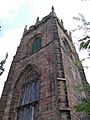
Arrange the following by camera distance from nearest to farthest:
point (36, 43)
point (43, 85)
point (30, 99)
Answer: point (43, 85) → point (30, 99) → point (36, 43)

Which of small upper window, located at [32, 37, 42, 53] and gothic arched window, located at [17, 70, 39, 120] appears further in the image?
small upper window, located at [32, 37, 42, 53]

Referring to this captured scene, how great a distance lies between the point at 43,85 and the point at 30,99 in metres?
1.30

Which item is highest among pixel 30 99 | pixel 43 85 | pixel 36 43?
pixel 36 43

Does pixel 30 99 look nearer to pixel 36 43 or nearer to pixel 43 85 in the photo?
pixel 43 85

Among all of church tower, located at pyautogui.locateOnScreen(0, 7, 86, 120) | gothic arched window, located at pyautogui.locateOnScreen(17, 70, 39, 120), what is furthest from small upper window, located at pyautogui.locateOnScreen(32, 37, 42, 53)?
gothic arched window, located at pyautogui.locateOnScreen(17, 70, 39, 120)

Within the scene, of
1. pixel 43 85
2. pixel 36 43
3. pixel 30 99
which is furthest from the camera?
pixel 36 43

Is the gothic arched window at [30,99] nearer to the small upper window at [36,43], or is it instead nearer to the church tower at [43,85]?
the church tower at [43,85]

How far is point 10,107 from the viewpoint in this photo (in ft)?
34.8

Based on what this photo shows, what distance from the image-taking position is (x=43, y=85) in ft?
32.4

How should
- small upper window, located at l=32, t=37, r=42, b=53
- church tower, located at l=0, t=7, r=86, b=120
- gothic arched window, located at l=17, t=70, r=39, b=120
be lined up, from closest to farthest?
1. church tower, located at l=0, t=7, r=86, b=120
2. gothic arched window, located at l=17, t=70, r=39, b=120
3. small upper window, located at l=32, t=37, r=42, b=53

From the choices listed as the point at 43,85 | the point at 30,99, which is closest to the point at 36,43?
the point at 43,85

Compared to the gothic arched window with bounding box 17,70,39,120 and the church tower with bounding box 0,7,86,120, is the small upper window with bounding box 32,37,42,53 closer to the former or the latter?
the church tower with bounding box 0,7,86,120

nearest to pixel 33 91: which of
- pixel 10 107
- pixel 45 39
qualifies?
pixel 10 107

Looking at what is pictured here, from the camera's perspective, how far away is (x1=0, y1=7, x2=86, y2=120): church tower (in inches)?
327
